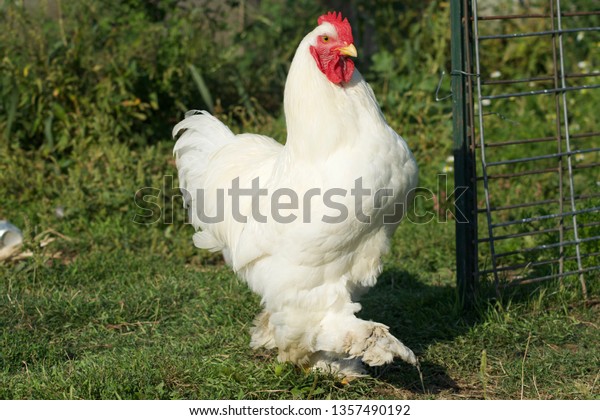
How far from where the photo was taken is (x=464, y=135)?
4648 mm

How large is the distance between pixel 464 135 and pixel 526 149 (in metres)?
3.12

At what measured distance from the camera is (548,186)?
6.90 metres

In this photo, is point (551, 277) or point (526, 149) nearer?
point (551, 277)

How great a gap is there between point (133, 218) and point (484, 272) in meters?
3.10

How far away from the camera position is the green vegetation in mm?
4066

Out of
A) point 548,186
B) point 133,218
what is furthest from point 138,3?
point 548,186

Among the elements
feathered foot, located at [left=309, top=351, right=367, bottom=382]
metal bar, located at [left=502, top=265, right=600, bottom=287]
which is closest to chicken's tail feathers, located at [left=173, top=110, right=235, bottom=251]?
feathered foot, located at [left=309, top=351, right=367, bottom=382]

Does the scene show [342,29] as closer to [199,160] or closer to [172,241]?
[199,160]

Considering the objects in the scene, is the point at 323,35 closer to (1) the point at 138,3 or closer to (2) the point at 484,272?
(2) the point at 484,272

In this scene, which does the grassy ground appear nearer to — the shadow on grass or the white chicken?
the shadow on grass

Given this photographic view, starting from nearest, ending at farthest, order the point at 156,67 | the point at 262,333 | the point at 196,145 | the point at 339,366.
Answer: the point at 339,366 < the point at 262,333 < the point at 196,145 < the point at 156,67

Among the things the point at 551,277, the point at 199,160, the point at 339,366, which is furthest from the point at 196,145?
the point at 551,277

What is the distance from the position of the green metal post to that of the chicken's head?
1163 millimetres

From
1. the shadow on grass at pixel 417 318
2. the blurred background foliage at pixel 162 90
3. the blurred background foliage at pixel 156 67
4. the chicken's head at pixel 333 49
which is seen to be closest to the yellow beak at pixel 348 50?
the chicken's head at pixel 333 49
